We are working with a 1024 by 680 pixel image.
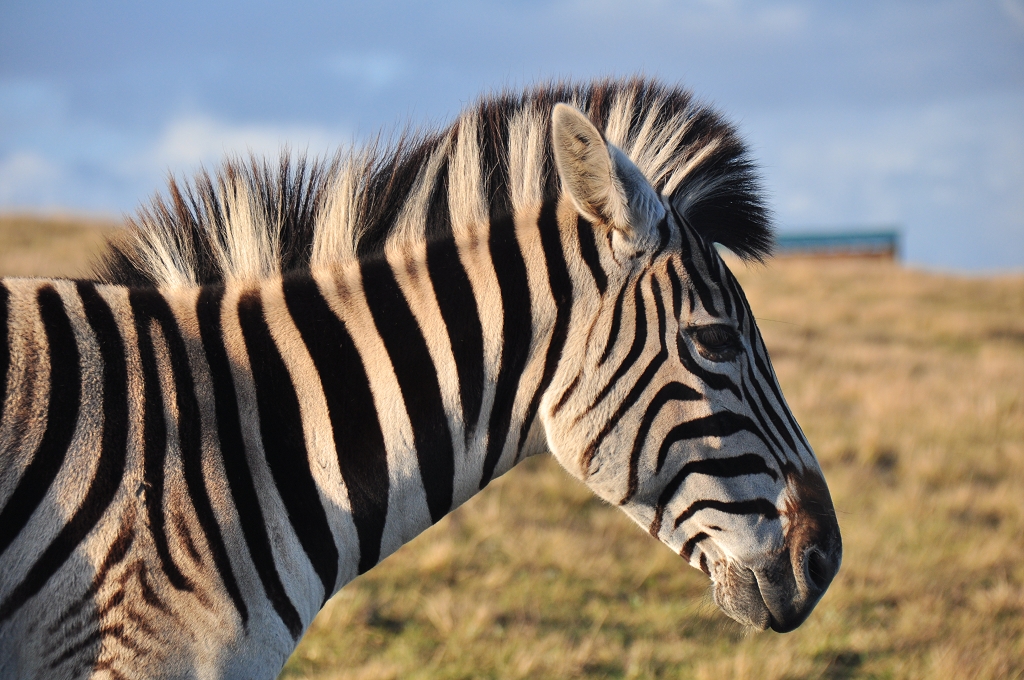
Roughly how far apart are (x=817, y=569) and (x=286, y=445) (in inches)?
64.7

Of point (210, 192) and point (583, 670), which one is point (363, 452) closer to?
point (210, 192)

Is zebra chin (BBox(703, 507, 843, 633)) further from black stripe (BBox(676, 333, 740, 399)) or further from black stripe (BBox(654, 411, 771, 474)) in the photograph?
black stripe (BBox(676, 333, 740, 399))

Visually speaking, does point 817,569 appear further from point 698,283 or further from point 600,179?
point 600,179

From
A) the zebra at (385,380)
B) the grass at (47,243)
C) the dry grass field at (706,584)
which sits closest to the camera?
the zebra at (385,380)

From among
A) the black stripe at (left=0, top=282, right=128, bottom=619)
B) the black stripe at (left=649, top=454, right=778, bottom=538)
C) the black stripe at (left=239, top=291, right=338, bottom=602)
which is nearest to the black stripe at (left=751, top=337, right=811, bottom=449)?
the black stripe at (left=649, top=454, right=778, bottom=538)

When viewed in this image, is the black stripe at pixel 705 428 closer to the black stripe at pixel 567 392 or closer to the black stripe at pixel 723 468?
the black stripe at pixel 723 468

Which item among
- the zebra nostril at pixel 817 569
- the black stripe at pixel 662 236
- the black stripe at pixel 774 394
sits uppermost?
the black stripe at pixel 662 236

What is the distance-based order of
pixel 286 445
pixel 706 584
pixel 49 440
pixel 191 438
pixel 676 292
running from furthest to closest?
1. pixel 706 584
2. pixel 676 292
3. pixel 286 445
4. pixel 191 438
5. pixel 49 440

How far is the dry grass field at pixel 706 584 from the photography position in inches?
199

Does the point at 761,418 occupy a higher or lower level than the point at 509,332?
lower

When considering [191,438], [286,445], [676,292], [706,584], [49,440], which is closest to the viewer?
[49,440]

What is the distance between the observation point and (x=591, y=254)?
7.85ft

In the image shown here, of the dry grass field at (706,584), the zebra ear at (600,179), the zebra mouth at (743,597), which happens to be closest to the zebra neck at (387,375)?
the zebra ear at (600,179)

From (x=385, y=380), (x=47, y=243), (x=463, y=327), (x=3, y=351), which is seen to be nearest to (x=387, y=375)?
(x=385, y=380)
